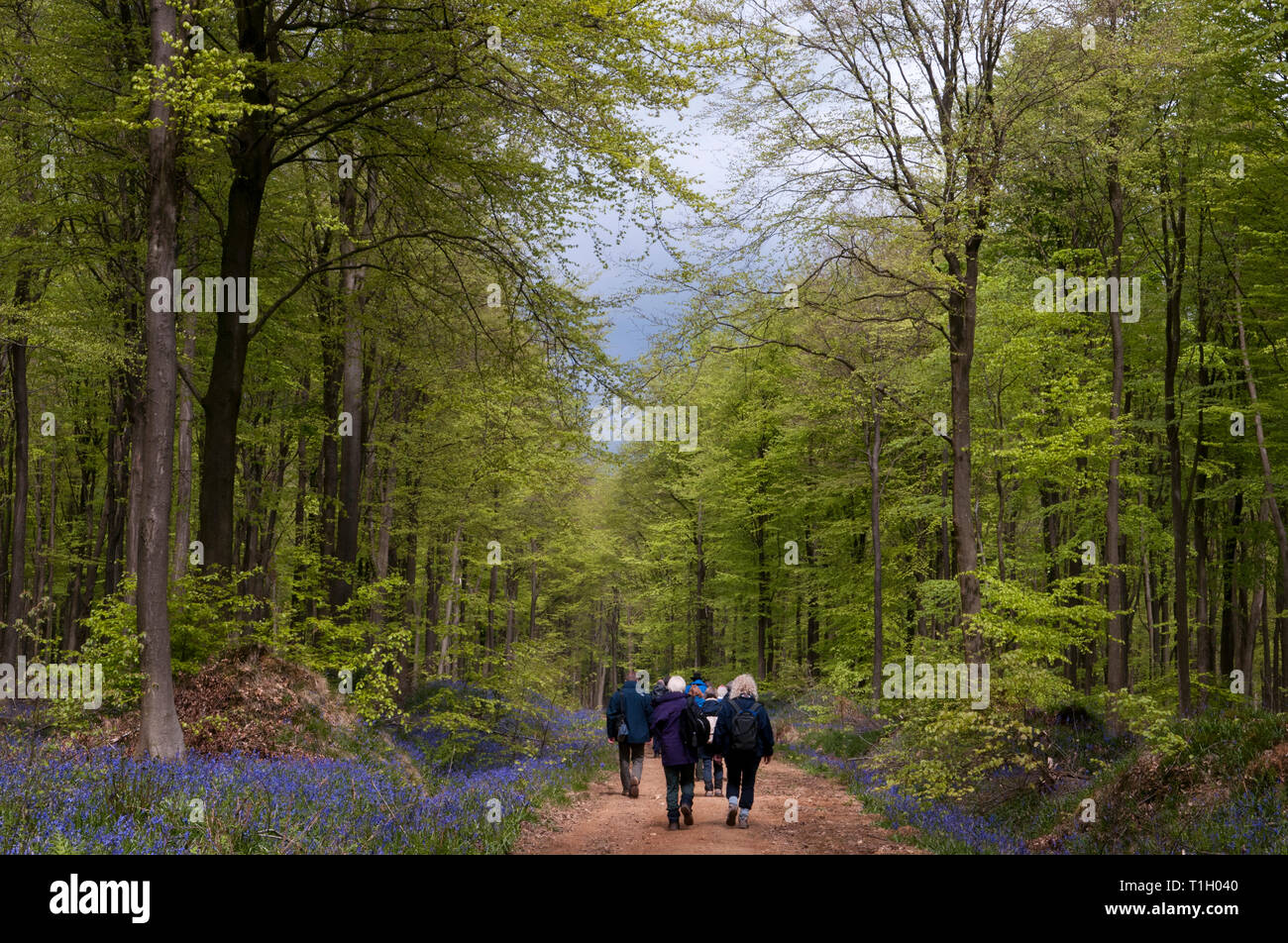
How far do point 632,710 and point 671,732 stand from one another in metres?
2.69

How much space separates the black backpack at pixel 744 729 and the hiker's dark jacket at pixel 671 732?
68cm

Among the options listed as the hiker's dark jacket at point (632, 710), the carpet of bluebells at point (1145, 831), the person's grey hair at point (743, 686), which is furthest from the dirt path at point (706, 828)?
the person's grey hair at point (743, 686)

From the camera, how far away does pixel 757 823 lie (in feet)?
36.1

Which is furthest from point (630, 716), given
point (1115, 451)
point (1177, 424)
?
point (1177, 424)

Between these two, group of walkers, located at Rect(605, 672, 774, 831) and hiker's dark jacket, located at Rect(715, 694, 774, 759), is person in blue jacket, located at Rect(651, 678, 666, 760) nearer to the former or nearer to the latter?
group of walkers, located at Rect(605, 672, 774, 831)

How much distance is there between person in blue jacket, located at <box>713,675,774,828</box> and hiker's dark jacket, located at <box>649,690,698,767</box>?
0.48 meters

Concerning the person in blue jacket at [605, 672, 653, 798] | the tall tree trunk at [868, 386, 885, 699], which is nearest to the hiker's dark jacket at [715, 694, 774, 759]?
the person in blue jacket at [605, 672, 653, 798]

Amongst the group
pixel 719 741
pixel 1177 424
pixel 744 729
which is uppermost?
pixel 1177 424

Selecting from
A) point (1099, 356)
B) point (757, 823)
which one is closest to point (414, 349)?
point (757, 823)

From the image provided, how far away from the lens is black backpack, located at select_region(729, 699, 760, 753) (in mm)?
10406

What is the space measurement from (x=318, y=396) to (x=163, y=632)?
50.4 ft

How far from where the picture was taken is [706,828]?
10.5 meters

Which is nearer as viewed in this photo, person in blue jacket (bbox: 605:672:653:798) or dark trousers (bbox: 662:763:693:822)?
dark trousers (bbox: 662:763:693:822)

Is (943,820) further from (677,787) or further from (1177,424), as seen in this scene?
(1177,424)
